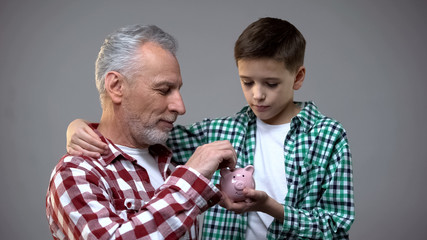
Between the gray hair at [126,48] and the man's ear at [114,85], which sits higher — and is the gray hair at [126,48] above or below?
above

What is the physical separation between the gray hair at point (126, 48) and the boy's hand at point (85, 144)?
226mm

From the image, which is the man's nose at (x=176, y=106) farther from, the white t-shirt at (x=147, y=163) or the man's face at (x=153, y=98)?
the white t-shirt at (x=147, y=163)

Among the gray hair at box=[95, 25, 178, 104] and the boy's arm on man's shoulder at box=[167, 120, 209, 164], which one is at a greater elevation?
the gray hair at box=[95, 25, 178, 104]

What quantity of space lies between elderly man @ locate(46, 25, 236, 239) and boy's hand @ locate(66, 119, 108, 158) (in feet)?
0.10

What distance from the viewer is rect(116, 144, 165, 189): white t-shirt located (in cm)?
246

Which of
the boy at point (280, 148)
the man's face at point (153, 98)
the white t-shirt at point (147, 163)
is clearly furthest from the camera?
the boy at point (280, 148)

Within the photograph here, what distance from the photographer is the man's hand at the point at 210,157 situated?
212 centimetres

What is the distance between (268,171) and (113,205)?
0.86m

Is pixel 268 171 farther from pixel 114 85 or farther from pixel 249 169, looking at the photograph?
pixel 114 85

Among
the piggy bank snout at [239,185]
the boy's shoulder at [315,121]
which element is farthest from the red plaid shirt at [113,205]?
the boy's shoulder at [315,121]

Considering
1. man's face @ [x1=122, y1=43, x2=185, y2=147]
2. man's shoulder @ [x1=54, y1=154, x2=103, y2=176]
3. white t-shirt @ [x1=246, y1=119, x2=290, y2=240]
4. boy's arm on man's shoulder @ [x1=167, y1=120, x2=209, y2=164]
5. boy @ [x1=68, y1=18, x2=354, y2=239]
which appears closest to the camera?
man's shoulder @ [x1=54, y1=154, x2=103, y2=176]

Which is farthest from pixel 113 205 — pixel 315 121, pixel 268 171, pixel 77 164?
pixel 315 121

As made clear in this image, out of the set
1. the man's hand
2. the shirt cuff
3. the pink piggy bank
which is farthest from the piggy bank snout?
the shirt cuff

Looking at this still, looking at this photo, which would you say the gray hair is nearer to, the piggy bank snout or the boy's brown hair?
the boy's brown hair
